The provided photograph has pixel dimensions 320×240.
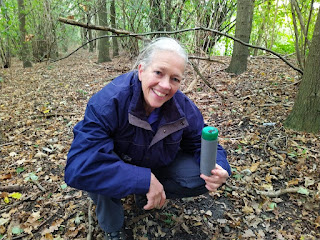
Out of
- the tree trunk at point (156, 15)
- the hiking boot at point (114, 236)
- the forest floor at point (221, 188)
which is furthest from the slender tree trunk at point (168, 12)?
the hiking boot at point (114, 236)

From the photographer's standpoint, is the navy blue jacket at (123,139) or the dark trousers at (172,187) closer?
the navy blue jacket at (123,139)

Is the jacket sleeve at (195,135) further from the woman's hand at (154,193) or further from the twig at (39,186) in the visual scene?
the twig at (39,186)

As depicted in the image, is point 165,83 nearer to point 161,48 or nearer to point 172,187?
point 161,48

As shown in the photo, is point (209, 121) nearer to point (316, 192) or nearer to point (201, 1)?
point (316, 192)

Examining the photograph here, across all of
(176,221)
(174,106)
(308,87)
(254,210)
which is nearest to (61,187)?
(176,221)

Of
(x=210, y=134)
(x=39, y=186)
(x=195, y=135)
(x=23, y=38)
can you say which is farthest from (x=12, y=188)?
(x=23, y=38)

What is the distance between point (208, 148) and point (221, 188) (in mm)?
1461

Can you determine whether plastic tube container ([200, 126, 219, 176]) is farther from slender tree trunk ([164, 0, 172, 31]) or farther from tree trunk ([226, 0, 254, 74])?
slender tree trunk ([164, 0, 172, 31])

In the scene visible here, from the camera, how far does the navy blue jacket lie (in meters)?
1.54

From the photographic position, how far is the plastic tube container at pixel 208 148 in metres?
1.27

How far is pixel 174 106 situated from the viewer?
1.79 metres

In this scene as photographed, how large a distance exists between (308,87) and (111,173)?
279cm

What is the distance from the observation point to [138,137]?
174 centimetres

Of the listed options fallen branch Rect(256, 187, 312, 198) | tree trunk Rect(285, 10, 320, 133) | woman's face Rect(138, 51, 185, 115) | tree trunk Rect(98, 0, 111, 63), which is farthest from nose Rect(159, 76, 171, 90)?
tree trunk Rect(98, 0, 111, 63)
